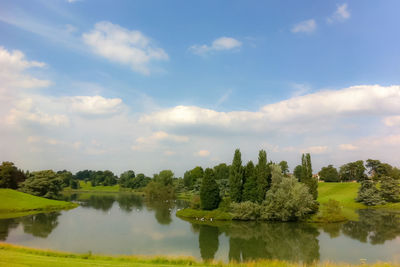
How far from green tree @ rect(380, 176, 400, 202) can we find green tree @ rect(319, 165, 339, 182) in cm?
5005

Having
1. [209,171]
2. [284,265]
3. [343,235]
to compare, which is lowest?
[343,235]

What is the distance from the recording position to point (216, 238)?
36.7 metres

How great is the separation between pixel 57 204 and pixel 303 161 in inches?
2392

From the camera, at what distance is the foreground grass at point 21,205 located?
56438 millimetres

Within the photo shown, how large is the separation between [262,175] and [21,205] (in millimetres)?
51950

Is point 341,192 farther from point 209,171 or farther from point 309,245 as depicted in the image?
point 309,245

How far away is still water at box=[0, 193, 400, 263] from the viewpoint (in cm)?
2897

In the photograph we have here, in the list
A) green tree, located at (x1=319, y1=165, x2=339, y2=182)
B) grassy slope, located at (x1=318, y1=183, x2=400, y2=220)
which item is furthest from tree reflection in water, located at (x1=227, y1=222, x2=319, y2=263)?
green tree, located at (x1=319, y1=165, x2=339, y2=182)

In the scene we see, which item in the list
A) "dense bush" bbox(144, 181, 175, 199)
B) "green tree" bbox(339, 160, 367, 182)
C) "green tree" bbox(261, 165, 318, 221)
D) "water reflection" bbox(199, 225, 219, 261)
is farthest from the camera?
"green tree" bbox(339, 160, 367, 182)

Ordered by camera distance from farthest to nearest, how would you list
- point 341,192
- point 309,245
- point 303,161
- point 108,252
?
point 341,192, point 303,161, point 309,245, point 108,252

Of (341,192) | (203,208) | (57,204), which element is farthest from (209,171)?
(341,192)

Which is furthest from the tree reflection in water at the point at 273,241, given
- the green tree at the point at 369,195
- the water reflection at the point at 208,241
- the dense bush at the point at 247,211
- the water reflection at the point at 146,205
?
the green tree at the point at 369,195

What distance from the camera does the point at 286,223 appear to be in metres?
49.8

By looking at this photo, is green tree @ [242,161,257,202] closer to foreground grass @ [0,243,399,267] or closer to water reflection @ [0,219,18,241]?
foreground grass @ [0,243,399,267]
